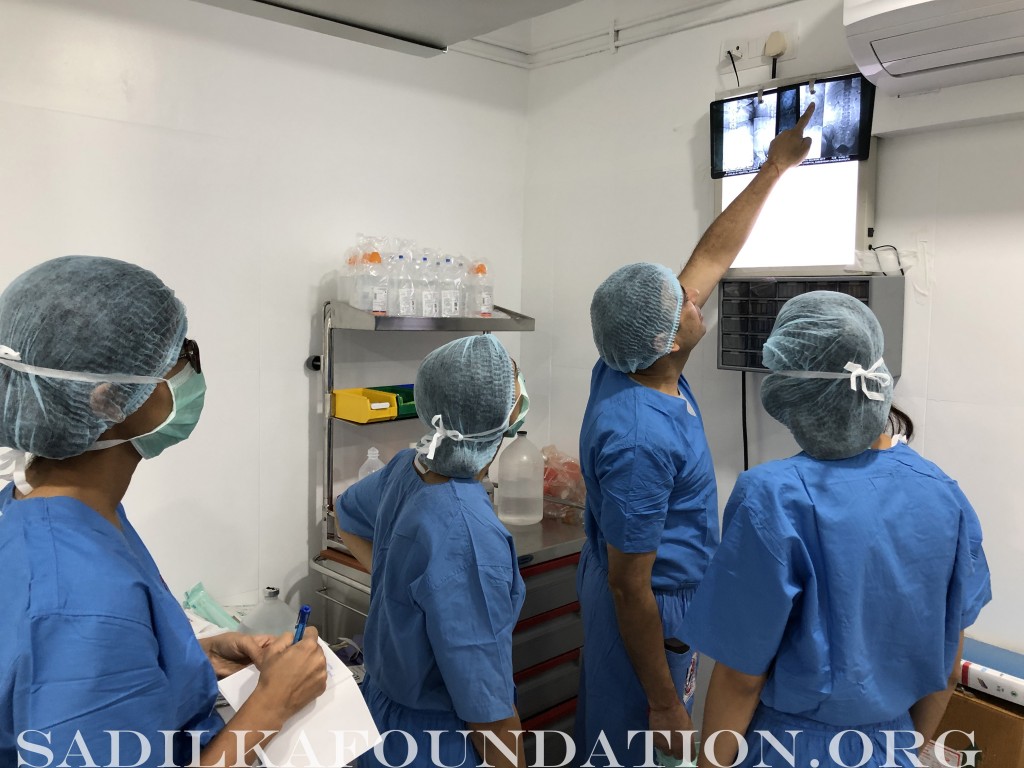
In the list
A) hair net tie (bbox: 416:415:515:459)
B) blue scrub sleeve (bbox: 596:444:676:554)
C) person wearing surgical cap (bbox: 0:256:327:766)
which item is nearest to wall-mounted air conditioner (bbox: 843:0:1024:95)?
blue scrub sleeve (bbox: 596:444:676:554)

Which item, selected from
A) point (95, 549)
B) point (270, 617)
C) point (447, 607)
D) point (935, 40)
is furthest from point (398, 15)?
point (270, 617)

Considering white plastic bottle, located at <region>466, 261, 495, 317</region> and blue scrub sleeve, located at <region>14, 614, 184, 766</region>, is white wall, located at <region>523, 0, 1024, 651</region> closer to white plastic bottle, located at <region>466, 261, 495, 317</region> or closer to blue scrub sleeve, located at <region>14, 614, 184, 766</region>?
white plastic bottle, located at <region>466, 261, 495, 317</region>

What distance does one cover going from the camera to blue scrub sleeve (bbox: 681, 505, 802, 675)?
1.17 meters

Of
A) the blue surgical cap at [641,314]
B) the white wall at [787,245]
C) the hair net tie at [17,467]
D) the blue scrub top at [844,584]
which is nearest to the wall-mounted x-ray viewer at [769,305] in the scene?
the white wall at [787,245]

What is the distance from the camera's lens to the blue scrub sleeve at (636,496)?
162 cm

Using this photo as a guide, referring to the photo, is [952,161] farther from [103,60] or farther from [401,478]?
[103,60]

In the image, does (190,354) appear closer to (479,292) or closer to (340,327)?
(340,327)

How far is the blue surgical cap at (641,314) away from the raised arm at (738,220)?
1.01 ft

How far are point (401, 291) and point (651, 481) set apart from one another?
1021 mm

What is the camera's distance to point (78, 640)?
830 mm

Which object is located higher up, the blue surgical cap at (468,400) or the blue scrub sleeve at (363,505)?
the blue surgical cap at (468,400)

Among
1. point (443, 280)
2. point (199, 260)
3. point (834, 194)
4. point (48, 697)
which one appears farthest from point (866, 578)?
point (199, 260)

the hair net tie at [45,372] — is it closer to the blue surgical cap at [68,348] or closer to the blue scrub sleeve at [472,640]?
the blue surgical cap at [68,348]

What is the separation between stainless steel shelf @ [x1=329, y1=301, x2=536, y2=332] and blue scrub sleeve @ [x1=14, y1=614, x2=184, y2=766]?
53.1 inches
